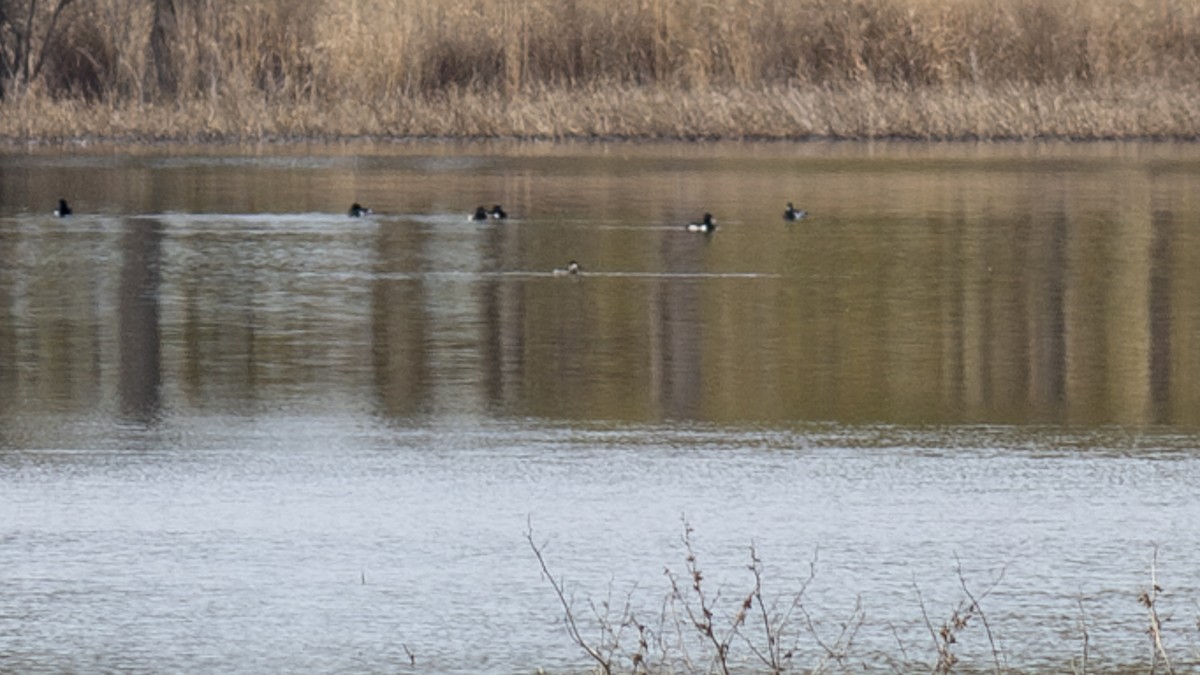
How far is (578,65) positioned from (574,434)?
92.7 ft

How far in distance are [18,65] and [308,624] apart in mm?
30686

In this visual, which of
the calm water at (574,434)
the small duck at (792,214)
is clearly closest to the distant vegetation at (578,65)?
the small duck at (792,214)

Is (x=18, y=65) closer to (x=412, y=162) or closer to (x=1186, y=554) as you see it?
(x=412, y=162)

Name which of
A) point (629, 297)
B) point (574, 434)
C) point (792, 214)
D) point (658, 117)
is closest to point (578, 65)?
point (658, 117)

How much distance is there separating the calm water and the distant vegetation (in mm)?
13990

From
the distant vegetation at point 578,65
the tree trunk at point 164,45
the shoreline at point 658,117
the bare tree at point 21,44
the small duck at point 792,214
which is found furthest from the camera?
the tree trunk at point 164,45

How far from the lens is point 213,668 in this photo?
6.37 m

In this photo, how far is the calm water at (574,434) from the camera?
695 centimetres

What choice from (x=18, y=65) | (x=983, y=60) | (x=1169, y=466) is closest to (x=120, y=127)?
(x=18, y=65)

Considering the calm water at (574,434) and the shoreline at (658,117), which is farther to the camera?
the shoreline at (658,117)

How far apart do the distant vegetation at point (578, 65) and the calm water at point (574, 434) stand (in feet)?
45.9

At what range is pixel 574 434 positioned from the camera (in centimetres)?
998

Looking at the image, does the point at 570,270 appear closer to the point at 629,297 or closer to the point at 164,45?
the point at 629,297

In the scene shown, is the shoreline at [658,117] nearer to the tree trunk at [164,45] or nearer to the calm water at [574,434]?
the tree trunk at [164,45]
